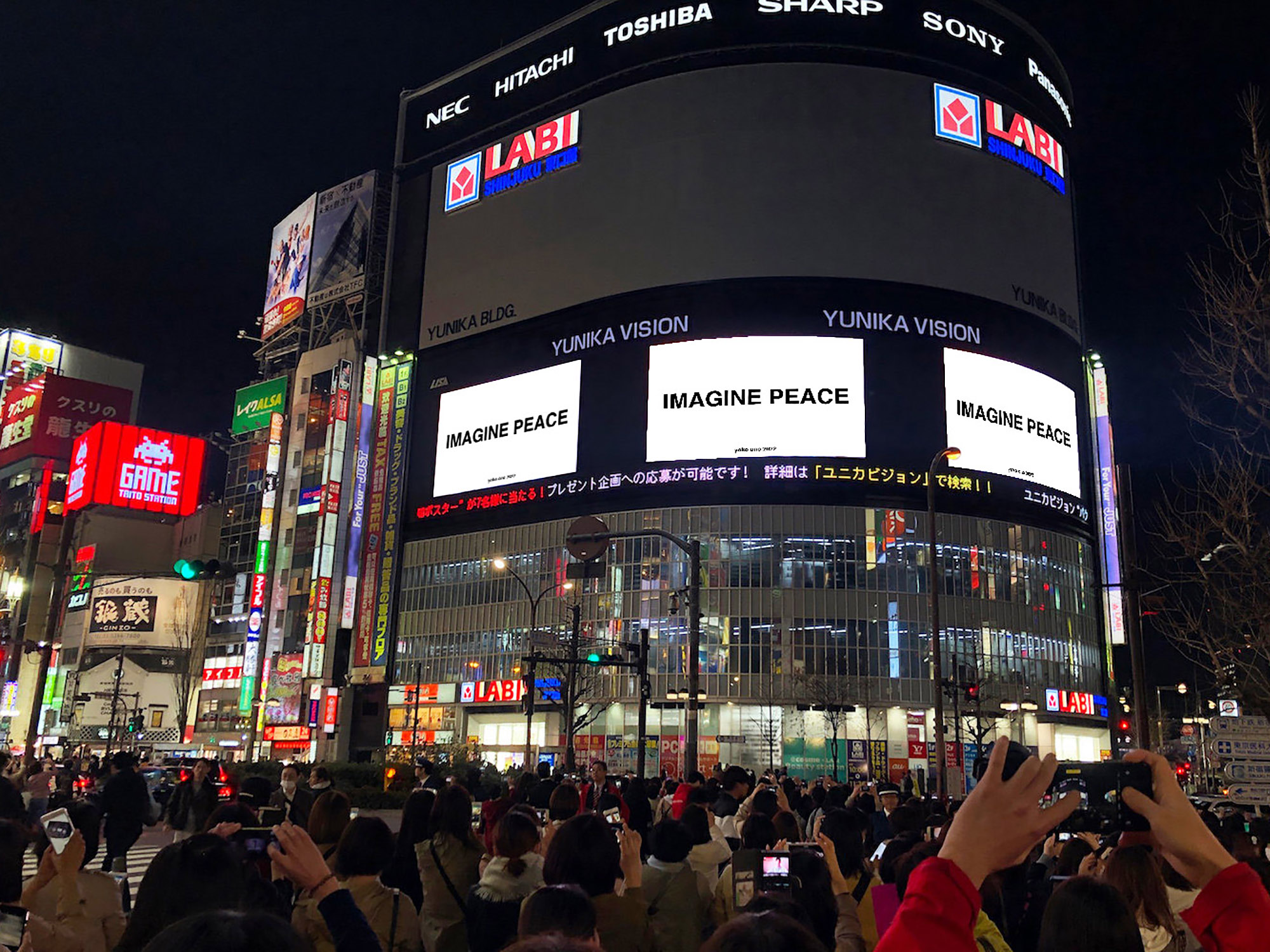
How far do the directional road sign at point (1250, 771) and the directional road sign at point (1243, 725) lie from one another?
1.59 feet

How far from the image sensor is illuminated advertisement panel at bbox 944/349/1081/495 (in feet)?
243

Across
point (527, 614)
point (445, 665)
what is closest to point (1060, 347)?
point (527, 614)

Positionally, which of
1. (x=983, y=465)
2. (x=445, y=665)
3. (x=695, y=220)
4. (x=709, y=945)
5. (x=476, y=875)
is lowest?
(x=476, y=875)

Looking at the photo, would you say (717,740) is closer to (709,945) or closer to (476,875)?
(476,875)

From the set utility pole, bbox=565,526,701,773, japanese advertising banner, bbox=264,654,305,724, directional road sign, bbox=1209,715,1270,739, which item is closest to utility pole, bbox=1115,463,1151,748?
directional road sign, bbox=1209,715,1270,739

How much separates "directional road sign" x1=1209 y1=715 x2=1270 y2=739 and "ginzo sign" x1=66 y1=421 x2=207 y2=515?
348 feet

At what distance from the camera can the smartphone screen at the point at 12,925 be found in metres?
5.67

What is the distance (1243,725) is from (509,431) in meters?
69.0

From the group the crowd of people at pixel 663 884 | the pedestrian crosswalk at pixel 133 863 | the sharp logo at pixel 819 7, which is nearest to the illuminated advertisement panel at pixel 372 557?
the sharp logo at pixel 819 7

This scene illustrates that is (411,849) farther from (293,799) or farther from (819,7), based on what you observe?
(819,7)

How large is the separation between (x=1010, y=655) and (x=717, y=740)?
65.9 ft

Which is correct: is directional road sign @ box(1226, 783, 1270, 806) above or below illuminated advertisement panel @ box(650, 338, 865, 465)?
below

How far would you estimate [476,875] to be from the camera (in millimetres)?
7566

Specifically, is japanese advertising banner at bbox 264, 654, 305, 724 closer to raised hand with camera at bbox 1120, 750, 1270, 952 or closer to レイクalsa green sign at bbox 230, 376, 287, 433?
レイクalsa green sign at bbox 230, 376, 287, 433
